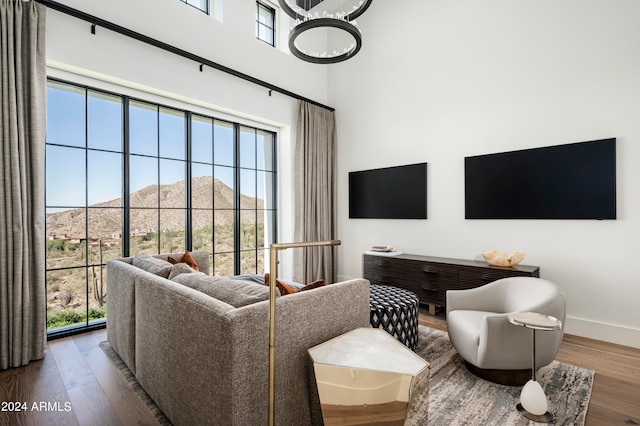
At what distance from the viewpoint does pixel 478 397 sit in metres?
1.90

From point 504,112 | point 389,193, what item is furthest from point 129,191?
point 504,112

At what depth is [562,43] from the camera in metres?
3.03

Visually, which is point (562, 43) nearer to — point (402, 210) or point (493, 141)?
point (493, 141)

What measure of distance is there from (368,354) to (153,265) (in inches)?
64.9

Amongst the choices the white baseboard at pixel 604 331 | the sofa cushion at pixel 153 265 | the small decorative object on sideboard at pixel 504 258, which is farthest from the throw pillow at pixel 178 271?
the white baseboard at pixel 604 331

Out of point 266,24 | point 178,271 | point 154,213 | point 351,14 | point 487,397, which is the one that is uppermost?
point 266,24

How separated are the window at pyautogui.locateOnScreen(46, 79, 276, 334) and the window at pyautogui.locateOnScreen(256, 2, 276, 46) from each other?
55.7 inches

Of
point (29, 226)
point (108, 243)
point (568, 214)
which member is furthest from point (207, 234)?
point (568, 214)

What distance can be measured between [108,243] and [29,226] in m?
0.73

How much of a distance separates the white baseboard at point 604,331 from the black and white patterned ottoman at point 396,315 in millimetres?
1676

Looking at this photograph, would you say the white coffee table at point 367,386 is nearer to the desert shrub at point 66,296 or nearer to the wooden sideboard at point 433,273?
the wooden sideboard at point 433,273

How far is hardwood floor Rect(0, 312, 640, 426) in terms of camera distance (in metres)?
1.69

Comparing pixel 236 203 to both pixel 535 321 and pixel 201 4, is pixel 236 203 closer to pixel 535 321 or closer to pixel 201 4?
pixel 201 4

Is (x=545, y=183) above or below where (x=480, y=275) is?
above
